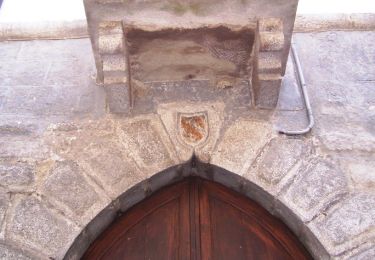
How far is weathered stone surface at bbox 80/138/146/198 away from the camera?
2441mm

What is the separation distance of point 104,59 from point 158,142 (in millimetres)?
520

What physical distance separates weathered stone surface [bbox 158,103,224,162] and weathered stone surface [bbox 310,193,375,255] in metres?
0.67

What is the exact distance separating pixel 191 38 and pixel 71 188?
988 millimetres

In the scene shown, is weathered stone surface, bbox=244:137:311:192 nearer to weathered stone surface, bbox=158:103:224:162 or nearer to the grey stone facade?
the grey stone facade

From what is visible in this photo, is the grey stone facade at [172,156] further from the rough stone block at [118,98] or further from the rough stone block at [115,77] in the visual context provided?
the rough stone block at [115,77]

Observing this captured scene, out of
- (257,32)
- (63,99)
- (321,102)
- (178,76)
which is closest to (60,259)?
(63,99)

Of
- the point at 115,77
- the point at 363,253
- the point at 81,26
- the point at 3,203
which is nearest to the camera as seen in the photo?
the point at 363,253

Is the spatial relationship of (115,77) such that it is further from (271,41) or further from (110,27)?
(271,41)

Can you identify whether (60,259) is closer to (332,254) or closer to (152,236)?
(152,236)

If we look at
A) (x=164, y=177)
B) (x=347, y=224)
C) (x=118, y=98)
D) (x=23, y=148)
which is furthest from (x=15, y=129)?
(x=347, y=224)

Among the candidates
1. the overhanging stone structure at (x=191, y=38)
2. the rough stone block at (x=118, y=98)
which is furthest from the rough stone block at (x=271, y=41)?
the rough stone block at (x=118, y=98)

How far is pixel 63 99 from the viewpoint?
278cm

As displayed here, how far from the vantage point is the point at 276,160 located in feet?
8.22

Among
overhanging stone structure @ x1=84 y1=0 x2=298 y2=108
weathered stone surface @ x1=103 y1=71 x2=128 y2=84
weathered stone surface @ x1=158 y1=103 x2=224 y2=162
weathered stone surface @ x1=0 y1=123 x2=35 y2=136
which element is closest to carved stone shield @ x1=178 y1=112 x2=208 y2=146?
weathered stone surface @ x1=158 y1=103 x2=224 y2=162
